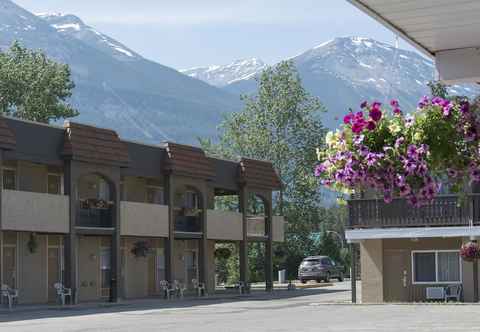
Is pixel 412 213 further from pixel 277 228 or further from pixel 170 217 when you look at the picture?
pixel 277 228

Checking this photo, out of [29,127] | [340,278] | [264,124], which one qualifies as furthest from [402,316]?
[264,124]

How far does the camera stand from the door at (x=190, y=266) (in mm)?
51594

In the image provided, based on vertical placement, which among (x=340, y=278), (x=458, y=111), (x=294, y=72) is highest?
(x=294, y=72)

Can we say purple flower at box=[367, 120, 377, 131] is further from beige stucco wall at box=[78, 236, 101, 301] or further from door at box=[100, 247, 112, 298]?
door at box=[100, 247, 112, 298]

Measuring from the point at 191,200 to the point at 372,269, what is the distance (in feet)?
59.0

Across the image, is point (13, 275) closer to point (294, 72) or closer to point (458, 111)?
point (458, 111)

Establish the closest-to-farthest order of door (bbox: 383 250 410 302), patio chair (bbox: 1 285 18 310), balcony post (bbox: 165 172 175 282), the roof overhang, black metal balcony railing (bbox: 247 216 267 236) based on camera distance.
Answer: the roof overhang
patio chair (bbox: 1 285 18 310)
door (bbox: 383 250 410 302)
balcony post (bbox: 165 172 175 282)
black metal balcony railing (bbox: 247 216 267 236)

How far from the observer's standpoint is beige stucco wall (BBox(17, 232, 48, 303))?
1554 inches

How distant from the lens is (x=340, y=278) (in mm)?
68125

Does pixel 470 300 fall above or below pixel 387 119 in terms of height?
below

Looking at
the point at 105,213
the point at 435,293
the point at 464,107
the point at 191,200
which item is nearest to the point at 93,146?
the point at 105,213

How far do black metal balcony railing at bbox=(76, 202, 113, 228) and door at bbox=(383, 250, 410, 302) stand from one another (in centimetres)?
1195

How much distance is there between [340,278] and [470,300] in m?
32.6

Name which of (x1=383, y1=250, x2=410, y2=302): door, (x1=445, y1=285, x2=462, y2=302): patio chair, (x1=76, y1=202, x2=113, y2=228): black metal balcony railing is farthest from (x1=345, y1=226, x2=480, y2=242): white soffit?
(x1=76, y1=202, x2=113, y2=228): black metal balcony railing
